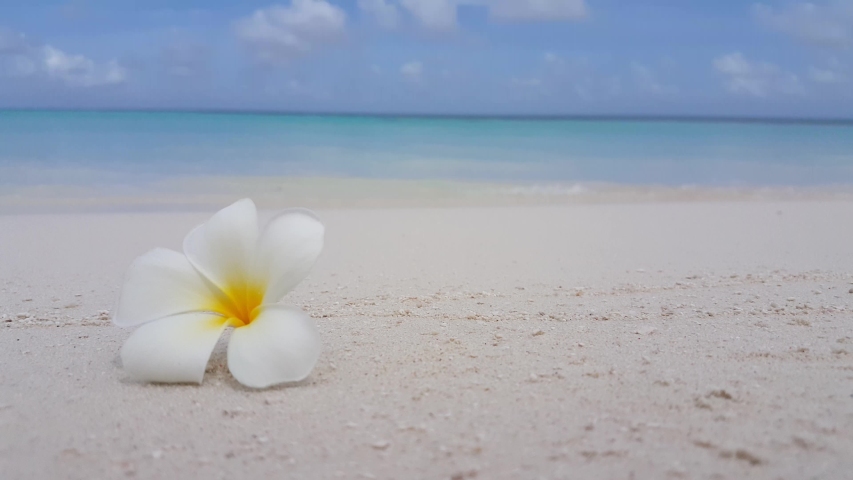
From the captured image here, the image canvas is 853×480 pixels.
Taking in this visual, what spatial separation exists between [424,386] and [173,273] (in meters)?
0.63

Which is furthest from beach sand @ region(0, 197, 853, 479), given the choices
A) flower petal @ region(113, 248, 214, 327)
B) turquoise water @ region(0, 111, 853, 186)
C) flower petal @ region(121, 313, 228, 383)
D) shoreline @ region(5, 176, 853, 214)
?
turquoise water @ region(0, 111, 853, 186)

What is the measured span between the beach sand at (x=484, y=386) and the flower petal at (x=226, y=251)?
0.66 feet

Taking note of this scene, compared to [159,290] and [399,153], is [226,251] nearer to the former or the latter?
[159,290]

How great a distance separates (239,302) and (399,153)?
12.0 m

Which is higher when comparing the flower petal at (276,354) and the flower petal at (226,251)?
the flower petal at (226,251)

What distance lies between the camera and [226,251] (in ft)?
5.03

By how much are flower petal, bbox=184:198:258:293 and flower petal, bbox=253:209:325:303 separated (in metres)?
0.05

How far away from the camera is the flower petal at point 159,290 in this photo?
1487mm

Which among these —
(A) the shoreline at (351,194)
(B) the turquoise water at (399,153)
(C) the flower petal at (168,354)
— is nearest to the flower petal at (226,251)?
(C) the flower petal at (168,354)

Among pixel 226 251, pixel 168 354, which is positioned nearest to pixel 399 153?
pixel 226 251

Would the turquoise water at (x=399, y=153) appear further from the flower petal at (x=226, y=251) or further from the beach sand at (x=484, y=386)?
the flower petal at (x=226, y=251)

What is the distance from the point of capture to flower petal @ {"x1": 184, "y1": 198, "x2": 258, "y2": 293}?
153 cm

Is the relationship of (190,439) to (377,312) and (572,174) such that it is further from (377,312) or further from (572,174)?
(572,174)

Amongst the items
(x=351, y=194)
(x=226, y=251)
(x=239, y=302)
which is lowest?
(x=351, y=194)
